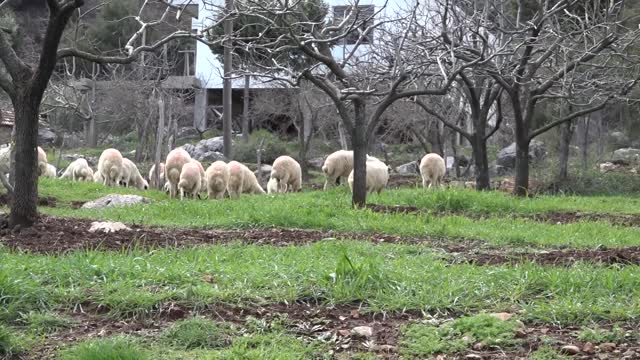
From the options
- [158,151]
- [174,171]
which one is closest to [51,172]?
[158,151]

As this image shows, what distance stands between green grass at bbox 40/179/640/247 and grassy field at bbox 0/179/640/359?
6.78ft

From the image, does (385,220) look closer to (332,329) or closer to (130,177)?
(332,329)

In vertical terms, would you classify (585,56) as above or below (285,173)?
above

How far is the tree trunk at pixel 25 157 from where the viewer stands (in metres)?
8.70

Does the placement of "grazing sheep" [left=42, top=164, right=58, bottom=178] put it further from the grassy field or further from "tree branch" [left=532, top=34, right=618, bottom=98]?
the grassy field

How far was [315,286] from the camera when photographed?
5918mm

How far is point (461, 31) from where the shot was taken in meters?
16.2

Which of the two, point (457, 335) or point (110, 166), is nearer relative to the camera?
point (457, 335)

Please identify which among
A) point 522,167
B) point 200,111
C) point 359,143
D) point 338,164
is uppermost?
point 200,111

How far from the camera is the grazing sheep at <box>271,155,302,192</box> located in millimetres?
22862

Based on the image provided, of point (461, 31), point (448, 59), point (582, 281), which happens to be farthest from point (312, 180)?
point (582, 281)

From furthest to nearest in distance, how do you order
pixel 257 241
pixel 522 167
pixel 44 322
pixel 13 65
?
pixel 522 167
pixel 257 241
pixel 13 65
pixel 44 322

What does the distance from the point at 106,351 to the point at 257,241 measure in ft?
15.1

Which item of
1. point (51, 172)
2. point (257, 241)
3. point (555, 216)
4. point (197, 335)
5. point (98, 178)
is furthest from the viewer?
point (51, 172)
